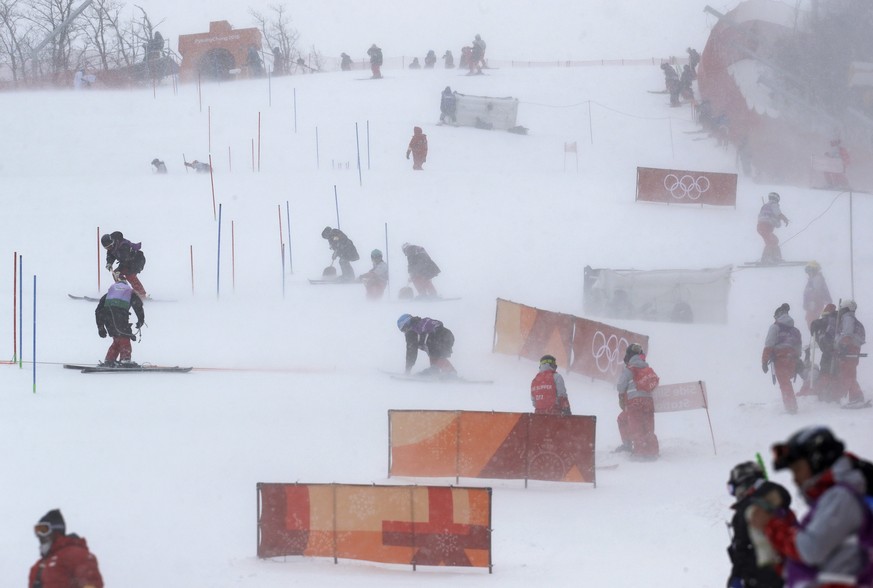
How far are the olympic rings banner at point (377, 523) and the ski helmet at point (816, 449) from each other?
4806mm

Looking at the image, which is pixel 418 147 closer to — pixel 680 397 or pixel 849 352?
pixel 849 352

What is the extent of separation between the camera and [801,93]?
37.8 meters

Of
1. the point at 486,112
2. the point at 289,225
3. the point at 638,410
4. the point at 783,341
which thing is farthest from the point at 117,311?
the point at 486,112

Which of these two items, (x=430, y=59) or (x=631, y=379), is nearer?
(x=631, y=379)

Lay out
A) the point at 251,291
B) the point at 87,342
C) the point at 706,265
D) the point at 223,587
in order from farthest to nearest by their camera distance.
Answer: the point at 706,265 < the point at 251,291 < the point at 87,342 < the point at 223,587

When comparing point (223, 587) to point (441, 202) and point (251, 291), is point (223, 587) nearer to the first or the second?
point (251, 291)

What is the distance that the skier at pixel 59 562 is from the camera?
549 centimetres

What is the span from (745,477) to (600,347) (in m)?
11.6

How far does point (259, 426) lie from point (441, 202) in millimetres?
15496

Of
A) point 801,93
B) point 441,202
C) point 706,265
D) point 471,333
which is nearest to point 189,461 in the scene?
point 471,333

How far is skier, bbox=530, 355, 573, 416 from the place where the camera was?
12250mm

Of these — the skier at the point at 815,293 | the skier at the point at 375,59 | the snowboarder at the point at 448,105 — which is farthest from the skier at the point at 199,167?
the skier at the point at 815,293

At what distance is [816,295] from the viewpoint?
58.7ft

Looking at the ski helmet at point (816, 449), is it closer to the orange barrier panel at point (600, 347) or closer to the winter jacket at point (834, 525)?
the winter jacket at point (834, 525)
